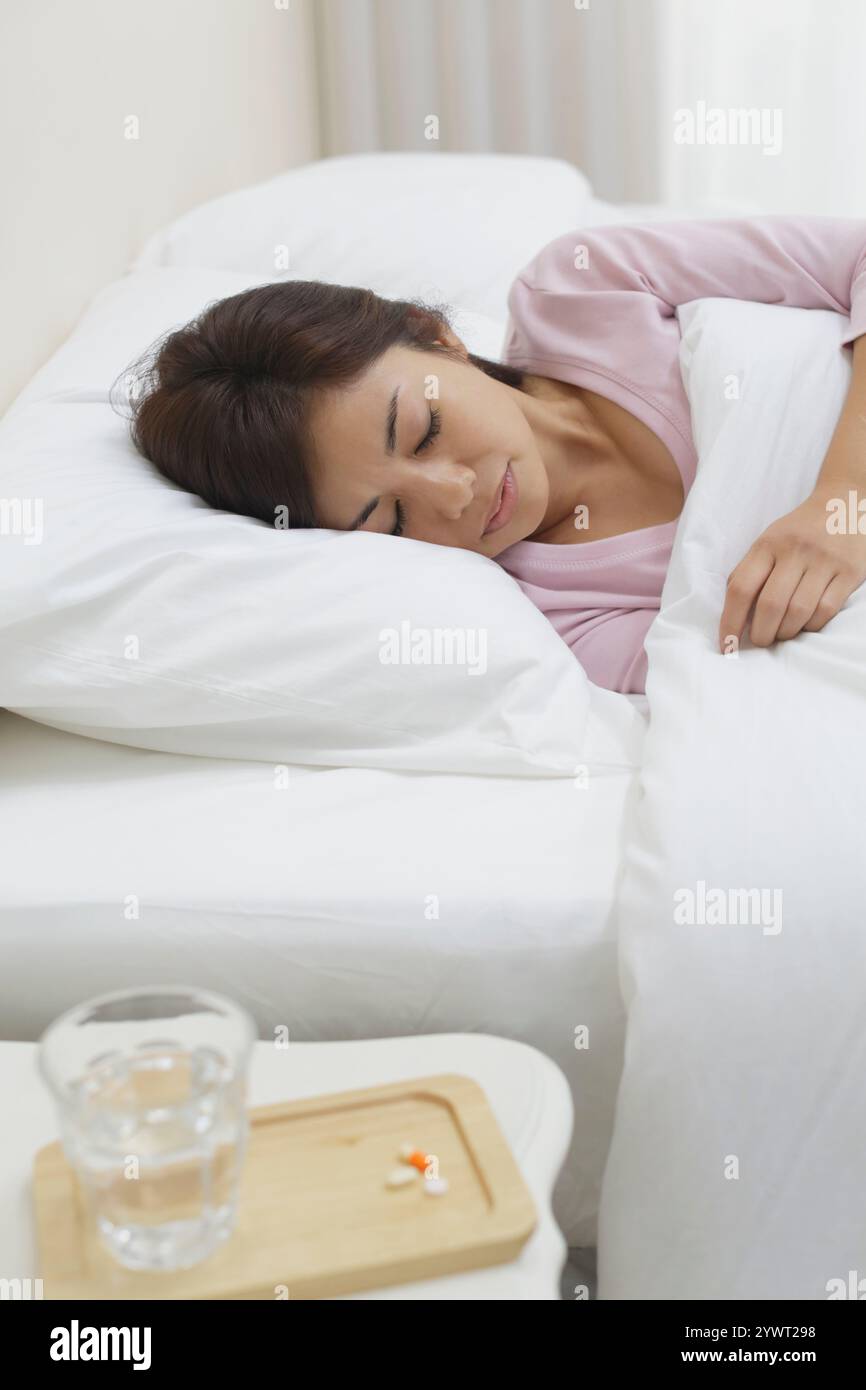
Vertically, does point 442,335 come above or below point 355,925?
above

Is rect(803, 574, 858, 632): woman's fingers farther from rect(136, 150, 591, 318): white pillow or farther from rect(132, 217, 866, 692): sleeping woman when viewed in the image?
A: rect(136, 150, 591, 318): white pillow

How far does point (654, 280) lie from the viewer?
1378 mm

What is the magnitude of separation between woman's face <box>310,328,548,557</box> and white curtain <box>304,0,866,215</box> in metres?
1.65

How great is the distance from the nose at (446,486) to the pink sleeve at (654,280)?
0.25 meters

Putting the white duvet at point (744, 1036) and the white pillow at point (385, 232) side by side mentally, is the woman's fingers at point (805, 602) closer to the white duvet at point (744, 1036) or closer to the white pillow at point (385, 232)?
the white duvet at point (744, 1036)

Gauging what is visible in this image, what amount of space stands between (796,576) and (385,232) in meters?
0.98

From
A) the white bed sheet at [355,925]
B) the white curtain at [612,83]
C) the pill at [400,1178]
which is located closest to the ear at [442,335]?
Answer: the white bed sheet at [355,925]

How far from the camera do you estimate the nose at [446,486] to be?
117 cm

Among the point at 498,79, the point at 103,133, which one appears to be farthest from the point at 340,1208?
the point at 498,79

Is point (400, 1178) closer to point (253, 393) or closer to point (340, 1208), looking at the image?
point (340, 1208)

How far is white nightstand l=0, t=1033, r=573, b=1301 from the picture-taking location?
0.62 m

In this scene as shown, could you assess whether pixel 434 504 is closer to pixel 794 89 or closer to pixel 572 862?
pixel 572 862

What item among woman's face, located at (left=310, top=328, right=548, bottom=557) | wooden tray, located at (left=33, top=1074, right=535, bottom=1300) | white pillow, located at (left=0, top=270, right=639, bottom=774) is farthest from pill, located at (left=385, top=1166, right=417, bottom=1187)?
woman's face, located at (left=310, top=328, right=548, bottom=557)
